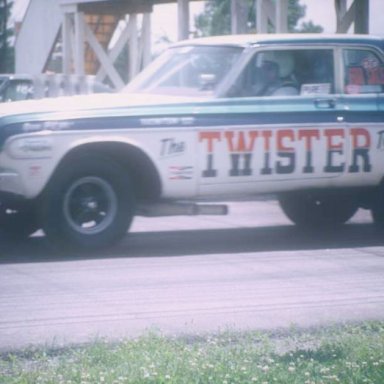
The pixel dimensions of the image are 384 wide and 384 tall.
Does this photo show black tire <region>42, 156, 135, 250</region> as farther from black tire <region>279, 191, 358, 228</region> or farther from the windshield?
black tire <region>279, 191, 358, 228</region>

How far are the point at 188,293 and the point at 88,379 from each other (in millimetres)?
2510

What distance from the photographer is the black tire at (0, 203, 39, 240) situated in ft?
34.5

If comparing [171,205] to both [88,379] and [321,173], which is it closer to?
[321,173]

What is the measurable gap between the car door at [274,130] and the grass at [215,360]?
3.38 meters

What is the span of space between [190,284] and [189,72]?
2.82m

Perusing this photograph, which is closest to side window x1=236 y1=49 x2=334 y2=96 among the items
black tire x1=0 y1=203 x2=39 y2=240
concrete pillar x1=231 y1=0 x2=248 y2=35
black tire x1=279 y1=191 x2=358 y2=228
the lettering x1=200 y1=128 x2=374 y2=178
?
the lettering x1=200 y1=128 x2=374 y2=178

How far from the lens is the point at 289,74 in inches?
409

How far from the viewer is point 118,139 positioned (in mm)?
9492

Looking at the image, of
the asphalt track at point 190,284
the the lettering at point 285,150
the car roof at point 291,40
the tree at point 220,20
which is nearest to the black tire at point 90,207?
A: the asphalt track at point 190,284

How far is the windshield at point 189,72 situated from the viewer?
10.1m

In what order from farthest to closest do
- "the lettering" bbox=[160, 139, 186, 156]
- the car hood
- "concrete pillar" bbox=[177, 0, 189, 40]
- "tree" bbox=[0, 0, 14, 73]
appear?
"tree" bbox=[0, 0, 14, 73] < "concrete pillar" bbox=[177, 0, 189, 40] < "the lettering" bbox=[160, 139, 186, 156] < the car hood

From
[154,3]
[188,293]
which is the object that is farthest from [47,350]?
[154,3]

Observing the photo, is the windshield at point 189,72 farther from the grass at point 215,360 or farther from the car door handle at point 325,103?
the grass at point 215,360

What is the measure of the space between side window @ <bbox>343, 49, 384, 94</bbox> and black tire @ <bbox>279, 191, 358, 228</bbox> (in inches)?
52.0
